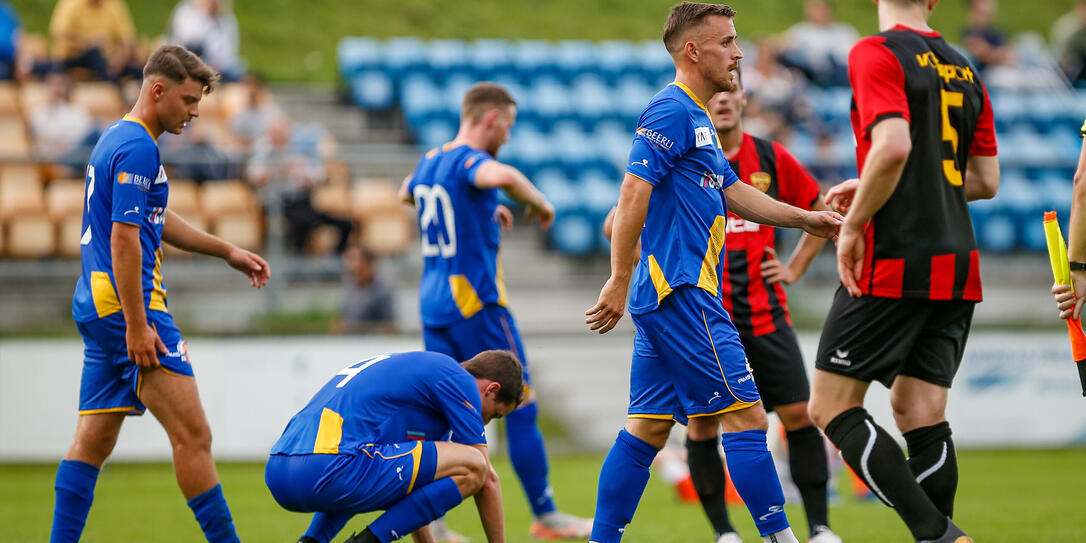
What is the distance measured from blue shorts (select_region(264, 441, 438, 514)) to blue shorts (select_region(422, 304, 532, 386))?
185 cm

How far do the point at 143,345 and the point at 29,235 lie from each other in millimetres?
8038

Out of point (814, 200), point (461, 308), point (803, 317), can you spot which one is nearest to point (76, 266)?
point (461, 308)

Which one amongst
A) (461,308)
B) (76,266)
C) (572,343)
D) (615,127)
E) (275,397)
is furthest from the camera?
(615,127)

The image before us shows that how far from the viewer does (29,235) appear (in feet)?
38.9

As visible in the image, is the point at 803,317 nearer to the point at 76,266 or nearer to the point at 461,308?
the point at 461,308

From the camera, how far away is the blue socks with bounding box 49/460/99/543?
16.6 ft

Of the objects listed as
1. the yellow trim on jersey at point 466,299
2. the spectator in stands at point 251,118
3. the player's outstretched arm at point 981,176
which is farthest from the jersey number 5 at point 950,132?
the spectator in stands at point 251,118

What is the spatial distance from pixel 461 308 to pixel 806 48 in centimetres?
1278

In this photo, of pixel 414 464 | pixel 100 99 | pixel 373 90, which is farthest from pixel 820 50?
pixel 414 464

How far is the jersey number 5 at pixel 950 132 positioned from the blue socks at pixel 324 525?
297cm

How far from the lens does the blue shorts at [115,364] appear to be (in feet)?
16.3

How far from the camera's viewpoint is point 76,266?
38.6 feet

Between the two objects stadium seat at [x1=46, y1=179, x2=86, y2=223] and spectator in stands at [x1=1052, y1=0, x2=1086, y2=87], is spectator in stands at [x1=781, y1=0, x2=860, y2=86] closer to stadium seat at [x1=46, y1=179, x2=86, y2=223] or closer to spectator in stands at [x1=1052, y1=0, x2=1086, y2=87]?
spectator in stands at [x1=1052, y1=0, x2=1086, y2=87]

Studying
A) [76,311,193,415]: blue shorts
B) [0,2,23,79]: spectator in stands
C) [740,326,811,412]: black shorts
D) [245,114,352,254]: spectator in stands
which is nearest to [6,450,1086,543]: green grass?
[740,326,811,412]: black shorts
